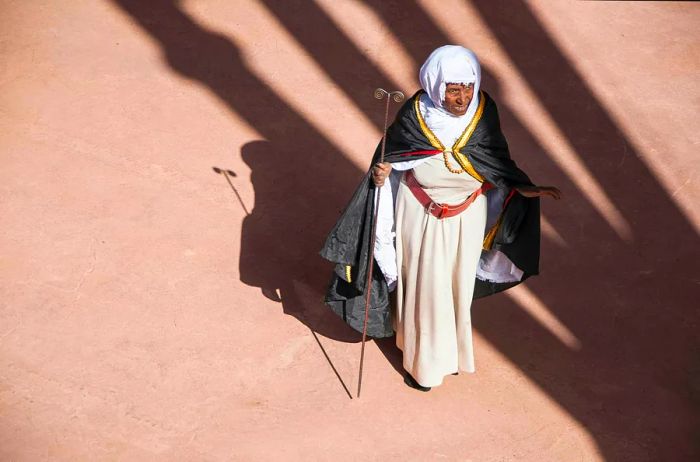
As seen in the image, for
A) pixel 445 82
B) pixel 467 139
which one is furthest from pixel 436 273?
pixel 445 82

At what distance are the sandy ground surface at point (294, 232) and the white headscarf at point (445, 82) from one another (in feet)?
6.92

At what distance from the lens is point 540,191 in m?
7.09

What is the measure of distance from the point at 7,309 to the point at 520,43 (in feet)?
18.5

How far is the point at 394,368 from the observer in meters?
8.24

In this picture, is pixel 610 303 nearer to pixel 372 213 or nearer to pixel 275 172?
pixel 372 213

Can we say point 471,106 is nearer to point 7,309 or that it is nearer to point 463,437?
point 463,437

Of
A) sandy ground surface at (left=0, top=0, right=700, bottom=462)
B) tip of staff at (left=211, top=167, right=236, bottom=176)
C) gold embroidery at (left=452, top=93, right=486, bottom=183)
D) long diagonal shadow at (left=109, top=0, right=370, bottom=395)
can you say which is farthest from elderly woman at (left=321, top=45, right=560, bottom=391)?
tip of staff at (left=211, top=167, right=236, bottom=176)

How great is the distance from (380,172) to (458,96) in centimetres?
71

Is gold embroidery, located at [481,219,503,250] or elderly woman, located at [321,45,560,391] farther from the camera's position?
gold embroidery, located at [481,219,503,250]

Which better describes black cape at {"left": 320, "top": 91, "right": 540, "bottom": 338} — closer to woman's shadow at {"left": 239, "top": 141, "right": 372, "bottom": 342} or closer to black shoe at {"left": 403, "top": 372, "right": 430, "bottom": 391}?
black shoe at {"left": 403, "top": 372, "right": 430, "bottom": 391}

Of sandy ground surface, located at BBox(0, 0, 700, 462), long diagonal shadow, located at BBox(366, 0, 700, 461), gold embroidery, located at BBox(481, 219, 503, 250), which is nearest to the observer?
gold embroidery, located at BBox(481, 219, 503, 250)

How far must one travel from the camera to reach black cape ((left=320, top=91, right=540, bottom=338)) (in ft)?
23.1

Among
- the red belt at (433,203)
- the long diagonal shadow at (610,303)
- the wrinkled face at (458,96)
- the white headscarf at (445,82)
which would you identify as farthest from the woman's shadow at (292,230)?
the wrinkled face at (458,96)

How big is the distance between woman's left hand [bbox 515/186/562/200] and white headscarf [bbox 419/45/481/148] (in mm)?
602
